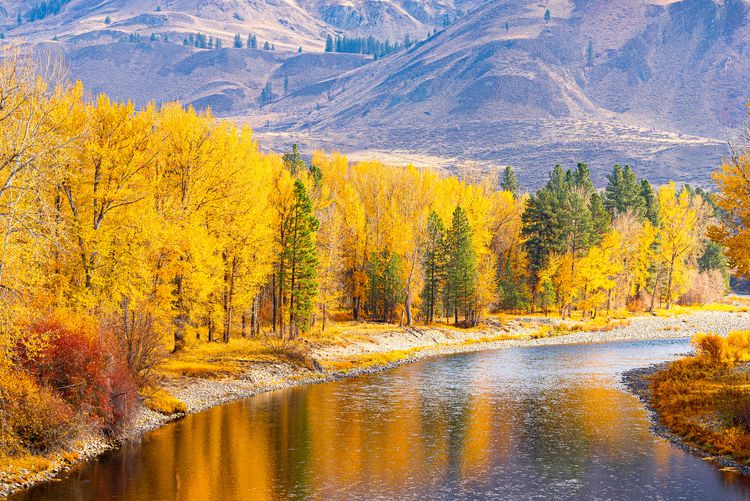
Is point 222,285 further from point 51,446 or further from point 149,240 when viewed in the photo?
point 51,446

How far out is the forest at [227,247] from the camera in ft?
95.7

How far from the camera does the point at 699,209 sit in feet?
390

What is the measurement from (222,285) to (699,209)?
91.9 meters

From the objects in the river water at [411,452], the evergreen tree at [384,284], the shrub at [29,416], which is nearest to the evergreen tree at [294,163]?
the evergreen tree at [384,284]

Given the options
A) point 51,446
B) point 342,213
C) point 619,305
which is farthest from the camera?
point 619,305

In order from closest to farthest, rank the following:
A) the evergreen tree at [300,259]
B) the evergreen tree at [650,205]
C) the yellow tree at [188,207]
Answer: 1. the yellow tree at [188,207]
2. the evergreen tree at [300,259]
3. the evergreen tree at [650,205]

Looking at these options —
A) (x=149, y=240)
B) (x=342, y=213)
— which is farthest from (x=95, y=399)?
(x=342, y=213)

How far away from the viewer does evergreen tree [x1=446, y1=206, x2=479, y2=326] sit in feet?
254

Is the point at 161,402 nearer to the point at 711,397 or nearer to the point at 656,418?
the point at 656,418

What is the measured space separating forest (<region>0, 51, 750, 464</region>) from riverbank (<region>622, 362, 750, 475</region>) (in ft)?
30.6

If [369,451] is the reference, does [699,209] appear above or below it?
above

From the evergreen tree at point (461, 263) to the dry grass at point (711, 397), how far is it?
88.6 feet

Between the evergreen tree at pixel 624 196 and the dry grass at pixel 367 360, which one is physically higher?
the evergreen tree at pixel 624 196

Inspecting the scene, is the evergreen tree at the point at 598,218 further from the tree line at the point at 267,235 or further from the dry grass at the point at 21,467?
the dry grass at the point at 21,467
